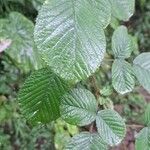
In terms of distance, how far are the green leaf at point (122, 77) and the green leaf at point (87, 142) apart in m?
0.10

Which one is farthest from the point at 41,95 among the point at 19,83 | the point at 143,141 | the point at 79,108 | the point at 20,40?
the point at 19,83

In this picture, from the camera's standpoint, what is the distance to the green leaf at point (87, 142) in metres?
0.69

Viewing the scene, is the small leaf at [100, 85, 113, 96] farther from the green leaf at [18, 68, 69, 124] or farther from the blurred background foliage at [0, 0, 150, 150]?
the blurred background foliage at [0, 0, 150, 150]

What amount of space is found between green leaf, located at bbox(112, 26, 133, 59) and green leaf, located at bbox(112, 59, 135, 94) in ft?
0.11

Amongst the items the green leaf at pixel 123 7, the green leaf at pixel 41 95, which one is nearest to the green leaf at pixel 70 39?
the green leaf at pixel 41 95

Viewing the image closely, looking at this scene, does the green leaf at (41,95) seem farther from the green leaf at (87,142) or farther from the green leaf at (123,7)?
the green leaf at (123,7)

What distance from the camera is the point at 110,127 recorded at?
2.27 ft

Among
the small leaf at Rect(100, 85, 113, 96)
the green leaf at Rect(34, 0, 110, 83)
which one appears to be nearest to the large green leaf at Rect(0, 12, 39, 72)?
the small leaf at Rect(100, 85, 113, 96)

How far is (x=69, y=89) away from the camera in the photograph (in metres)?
0.69

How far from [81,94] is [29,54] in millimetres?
1385

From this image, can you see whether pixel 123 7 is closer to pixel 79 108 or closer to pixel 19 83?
pixel 79 108

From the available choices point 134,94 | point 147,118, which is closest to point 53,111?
point 147,118

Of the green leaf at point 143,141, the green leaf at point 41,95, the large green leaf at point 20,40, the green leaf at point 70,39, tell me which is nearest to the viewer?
the green leaf at point 70,39

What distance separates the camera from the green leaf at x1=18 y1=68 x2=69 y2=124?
2.13 ft
